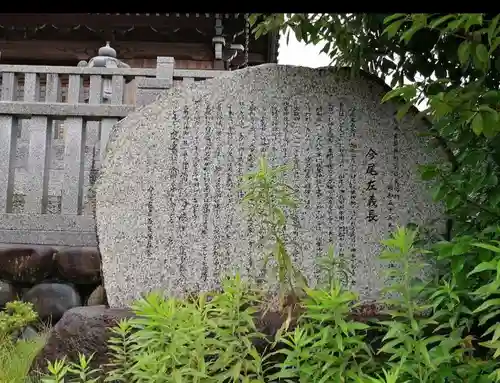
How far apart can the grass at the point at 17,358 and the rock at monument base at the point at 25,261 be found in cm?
52

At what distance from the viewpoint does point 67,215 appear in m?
5.13

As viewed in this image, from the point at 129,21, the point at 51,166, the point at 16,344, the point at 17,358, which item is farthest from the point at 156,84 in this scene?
the point at 129,21

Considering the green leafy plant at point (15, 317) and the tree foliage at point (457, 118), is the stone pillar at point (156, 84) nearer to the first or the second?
the tree foliage at point (457, 118)

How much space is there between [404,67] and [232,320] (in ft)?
7.08

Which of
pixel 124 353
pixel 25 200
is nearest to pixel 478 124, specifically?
pixel 124 353

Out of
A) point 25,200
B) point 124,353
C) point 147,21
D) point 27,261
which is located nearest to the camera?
point 124,353

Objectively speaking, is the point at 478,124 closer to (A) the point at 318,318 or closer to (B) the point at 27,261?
(A) the point at 318,318

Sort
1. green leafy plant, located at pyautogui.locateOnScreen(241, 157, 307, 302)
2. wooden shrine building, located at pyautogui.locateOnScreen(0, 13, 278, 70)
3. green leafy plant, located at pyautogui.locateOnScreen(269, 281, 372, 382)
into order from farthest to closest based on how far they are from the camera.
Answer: wooden shrine building, located at pyautogui.locateOnScreen(0, 13, 278, 70) → green leafy plant, located at pyautogui.locateOnScreen(241, 157, 307, 302) → green leafy plant, located at pyautogui.locateOnScreen(269, 281, 372, 382)

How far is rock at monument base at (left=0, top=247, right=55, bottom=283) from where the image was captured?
4.96m

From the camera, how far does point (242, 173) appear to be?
13.0 ft

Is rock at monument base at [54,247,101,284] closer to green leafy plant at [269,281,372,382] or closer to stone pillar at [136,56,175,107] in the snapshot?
stone pillar at [136,56,175,107]

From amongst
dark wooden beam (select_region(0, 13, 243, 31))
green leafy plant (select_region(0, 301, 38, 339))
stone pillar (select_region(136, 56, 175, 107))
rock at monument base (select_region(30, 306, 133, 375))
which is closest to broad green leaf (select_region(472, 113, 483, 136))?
rock at monument base (select_region(30, 306, 133, 375))

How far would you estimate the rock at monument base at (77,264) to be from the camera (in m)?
4.94

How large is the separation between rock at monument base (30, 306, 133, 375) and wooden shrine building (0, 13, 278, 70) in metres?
6.67
